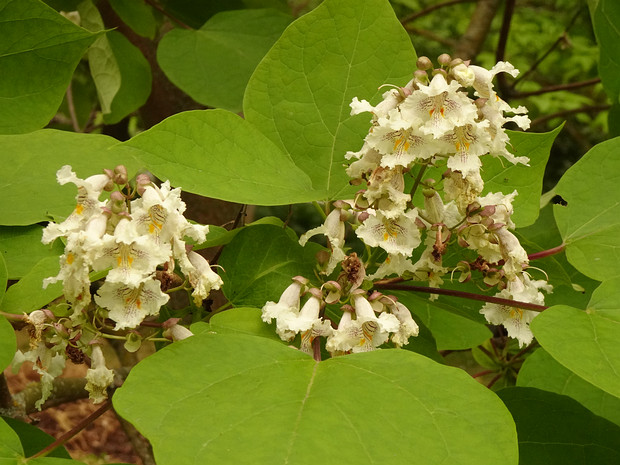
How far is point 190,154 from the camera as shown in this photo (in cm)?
86

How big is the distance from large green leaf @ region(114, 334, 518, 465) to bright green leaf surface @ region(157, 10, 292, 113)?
889 millimetres

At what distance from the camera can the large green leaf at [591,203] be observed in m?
0.96

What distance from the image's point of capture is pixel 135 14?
1.71m

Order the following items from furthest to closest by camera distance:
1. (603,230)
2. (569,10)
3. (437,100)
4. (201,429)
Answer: (569,10) → (603,230) → (437,100) → (201,429)

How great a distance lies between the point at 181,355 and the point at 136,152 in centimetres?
25

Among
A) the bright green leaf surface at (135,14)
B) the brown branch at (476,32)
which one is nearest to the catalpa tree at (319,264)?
the bright green leaf surface at (135,14)

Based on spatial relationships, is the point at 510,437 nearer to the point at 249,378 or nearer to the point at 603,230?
the point at 249,378

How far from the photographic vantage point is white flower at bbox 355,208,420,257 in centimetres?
82

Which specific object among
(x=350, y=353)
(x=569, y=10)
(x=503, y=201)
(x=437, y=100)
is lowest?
(x=569, y=10)

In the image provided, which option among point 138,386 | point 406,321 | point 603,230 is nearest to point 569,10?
point 603,230

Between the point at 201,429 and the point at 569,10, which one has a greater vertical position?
the point at 201,429

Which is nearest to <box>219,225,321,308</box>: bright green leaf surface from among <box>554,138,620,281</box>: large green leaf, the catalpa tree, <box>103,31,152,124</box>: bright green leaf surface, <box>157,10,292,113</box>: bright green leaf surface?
the catalpa tree

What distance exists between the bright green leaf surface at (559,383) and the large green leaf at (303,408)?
1.46 ft

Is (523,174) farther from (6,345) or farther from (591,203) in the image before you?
(6,345)
